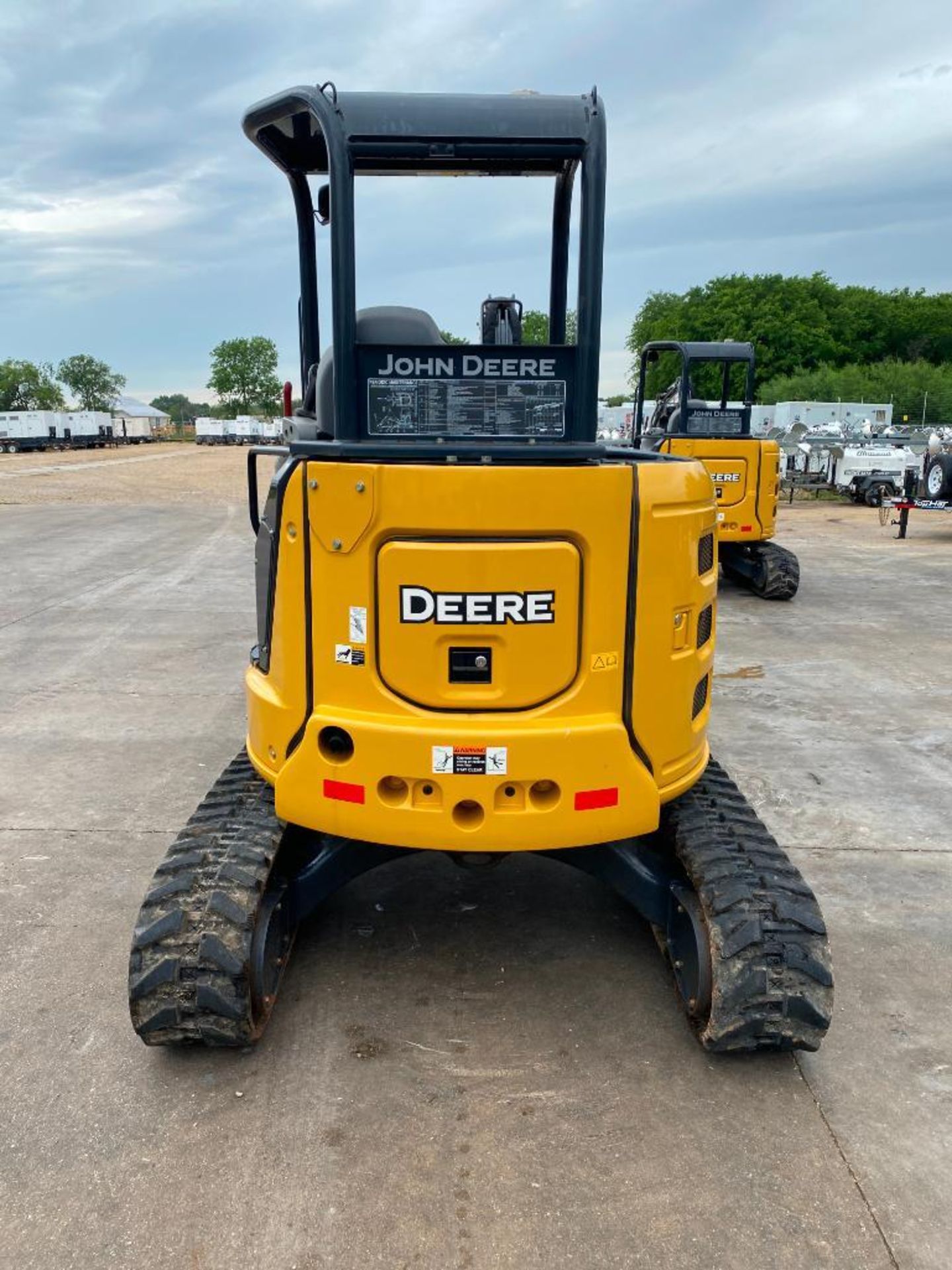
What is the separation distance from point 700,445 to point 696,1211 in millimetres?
10102

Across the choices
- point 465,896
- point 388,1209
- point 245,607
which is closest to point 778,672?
point 465,896

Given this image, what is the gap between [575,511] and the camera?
2.89 meters

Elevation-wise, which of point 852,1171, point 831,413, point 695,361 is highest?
point 695,361

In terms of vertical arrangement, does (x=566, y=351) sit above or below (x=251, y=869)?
above

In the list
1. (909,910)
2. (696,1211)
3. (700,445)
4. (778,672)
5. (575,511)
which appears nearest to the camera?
(696,1211)

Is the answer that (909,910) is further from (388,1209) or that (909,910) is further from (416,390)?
(416,390)

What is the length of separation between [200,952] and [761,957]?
1702 millimetres

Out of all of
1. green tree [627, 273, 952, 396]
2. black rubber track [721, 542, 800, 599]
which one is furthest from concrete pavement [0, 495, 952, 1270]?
green tree [627, 273, 952, 396]

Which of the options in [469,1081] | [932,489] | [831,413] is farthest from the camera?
[831,413]

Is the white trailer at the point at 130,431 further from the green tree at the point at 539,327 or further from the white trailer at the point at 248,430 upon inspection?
the green tree at the point at 539,327

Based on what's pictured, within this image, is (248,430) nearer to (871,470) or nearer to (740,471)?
(871,470)

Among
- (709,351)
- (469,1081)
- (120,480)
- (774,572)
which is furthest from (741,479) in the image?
(120,480)

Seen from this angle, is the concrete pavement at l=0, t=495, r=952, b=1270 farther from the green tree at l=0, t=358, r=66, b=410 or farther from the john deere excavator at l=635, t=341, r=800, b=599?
the green tree at l=0, t=358, r=66, b=410

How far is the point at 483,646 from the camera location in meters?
2.95
